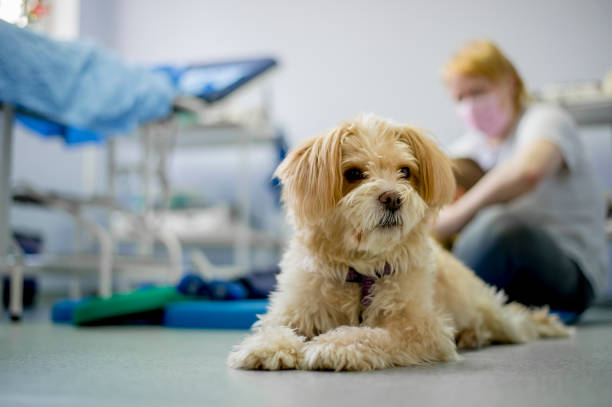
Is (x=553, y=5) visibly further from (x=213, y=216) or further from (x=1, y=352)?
(x=1, y=352)

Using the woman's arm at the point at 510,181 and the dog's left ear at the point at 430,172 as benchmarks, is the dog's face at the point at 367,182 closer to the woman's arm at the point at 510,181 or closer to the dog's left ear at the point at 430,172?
the dog's left ear at the point at 430,172

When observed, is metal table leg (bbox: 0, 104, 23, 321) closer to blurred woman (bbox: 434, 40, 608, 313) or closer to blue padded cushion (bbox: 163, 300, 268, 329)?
blue padded cushion (bbox: 163, 300, 268, 329)

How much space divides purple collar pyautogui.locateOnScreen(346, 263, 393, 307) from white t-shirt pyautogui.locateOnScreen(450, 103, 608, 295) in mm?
1338

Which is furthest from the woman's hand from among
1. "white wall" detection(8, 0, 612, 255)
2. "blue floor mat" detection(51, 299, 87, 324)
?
"white wall" detection(8, 0, 612, 255)

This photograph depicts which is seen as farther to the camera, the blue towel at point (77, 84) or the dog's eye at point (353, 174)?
the blue towel at point (77, 84)

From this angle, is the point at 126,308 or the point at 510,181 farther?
the point at 126,308

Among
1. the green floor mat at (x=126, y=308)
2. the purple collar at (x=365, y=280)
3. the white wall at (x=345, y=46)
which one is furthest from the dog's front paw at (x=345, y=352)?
the white wall at (x=345, y=46)

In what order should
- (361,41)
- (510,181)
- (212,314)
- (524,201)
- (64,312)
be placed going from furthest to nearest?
(361,41) < (64,312) < (524,201) < (212,314) < (510,181)

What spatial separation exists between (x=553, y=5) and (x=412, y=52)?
141 cm

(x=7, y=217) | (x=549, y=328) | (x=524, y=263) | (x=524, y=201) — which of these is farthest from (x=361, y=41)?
(x=549, y=328)

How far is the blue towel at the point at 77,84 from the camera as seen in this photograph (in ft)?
7.33

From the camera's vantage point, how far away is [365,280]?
1.42m

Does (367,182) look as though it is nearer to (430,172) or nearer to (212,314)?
(430,172)

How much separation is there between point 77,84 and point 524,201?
226 cm
